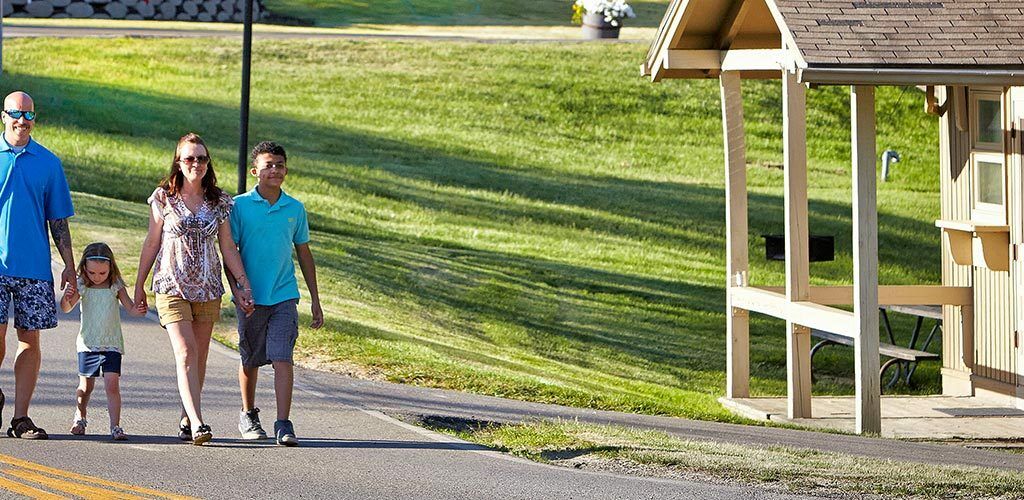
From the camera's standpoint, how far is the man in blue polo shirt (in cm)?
861

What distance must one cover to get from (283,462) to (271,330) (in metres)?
0.81

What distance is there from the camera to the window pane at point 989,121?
1396 centimetres

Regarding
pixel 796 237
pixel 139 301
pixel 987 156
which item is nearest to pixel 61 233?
pixel 139 301

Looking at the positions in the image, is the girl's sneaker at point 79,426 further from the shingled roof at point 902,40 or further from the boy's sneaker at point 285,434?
the shingled roof at point 902,40

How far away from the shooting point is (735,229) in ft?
46.4

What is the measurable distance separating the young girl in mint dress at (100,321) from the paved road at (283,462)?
32cm

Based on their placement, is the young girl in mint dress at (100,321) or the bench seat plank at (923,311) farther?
the bench seat plank at (923,311)

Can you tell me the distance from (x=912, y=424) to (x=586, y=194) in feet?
58.1

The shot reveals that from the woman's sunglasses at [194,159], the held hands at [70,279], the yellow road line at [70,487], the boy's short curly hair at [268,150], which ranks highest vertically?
the boy's short curly hair at [268,150]

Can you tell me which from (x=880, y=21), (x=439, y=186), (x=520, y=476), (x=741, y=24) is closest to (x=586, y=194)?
(x=439, y=186)

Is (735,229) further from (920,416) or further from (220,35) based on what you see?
(220,35)

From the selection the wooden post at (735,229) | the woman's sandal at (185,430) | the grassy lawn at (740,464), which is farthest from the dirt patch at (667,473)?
the wooden post at (735,229)

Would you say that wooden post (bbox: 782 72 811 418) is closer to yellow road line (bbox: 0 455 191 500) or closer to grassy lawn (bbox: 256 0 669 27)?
yellow road line (bbox: 0 455 191 500)

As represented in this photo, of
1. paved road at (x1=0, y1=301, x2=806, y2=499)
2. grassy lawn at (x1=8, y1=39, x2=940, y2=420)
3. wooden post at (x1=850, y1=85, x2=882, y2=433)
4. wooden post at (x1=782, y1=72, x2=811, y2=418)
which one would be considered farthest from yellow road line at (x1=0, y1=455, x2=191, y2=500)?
wooden post at (x1=782, y1=72, x2=811, y2=418)
